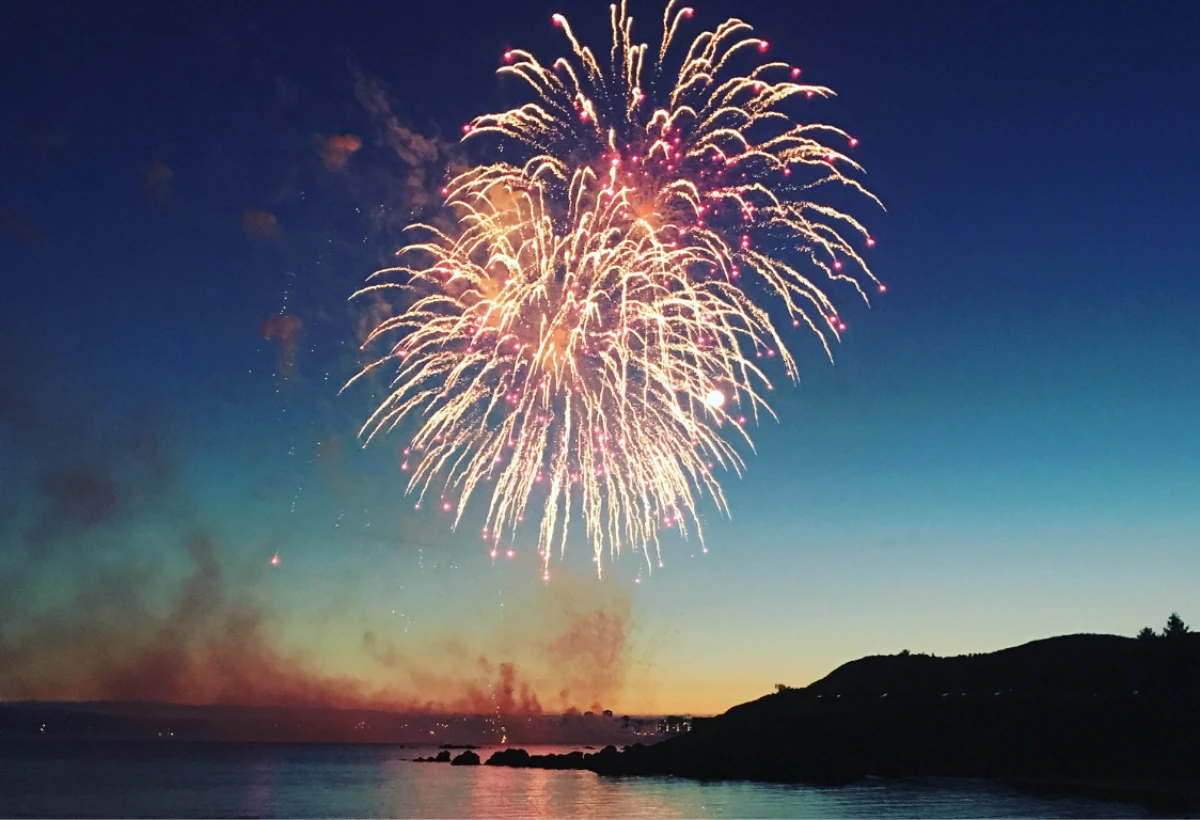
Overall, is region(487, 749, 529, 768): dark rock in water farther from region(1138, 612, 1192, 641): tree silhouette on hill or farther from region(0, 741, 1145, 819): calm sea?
region(1138, 612, 1192, 641): tree silhouette on hill

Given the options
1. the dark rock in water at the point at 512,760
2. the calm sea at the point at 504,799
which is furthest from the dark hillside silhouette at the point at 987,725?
the dark rock in water at the point at 512,760

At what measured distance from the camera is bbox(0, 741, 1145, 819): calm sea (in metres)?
60.1

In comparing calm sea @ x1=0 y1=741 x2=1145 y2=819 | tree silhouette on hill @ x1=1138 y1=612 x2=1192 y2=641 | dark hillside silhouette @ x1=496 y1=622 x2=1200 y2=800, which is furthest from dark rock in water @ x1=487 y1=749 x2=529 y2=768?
tree silhouette on hill @ x1=1138 y1=612 x2=1192 y2=641

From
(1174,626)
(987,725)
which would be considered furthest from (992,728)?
(1174,626)

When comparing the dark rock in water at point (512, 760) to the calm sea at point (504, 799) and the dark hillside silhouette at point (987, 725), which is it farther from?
the dark hillside silhouette at point (987, 725)

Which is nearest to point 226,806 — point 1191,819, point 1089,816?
point 1089,816

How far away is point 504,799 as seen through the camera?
74938 mm

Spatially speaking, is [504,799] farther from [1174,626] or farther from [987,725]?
[1174,626]

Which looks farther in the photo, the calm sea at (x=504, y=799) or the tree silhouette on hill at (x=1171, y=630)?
the tree silhouette on hill at (x=1171, y=630)

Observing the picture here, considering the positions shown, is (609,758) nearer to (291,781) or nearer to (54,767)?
(291,781)

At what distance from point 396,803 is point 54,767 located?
76685 millimetres

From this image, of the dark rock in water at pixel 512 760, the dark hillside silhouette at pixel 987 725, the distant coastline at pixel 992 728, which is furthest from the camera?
the dark rock in water at pixel 512 760

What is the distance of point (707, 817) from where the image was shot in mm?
59406

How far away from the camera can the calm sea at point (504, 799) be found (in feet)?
197
